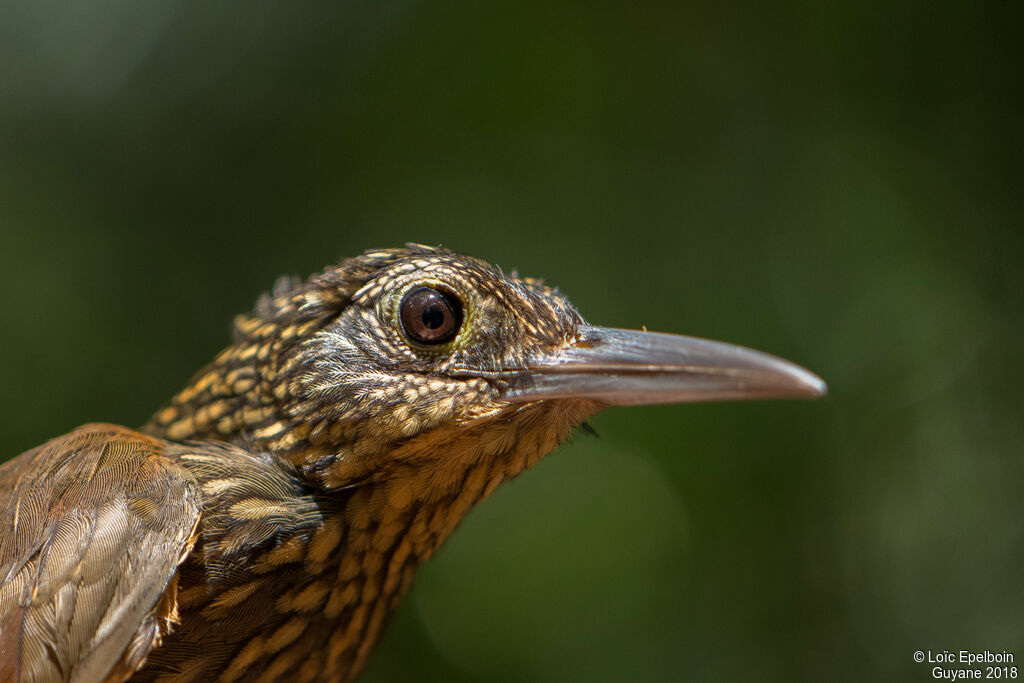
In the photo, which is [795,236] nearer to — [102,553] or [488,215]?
[488,215]

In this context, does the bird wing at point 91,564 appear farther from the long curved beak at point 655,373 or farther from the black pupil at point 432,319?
the long curved beak at point 655,373

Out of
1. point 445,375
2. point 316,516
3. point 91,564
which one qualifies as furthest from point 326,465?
point 91,564

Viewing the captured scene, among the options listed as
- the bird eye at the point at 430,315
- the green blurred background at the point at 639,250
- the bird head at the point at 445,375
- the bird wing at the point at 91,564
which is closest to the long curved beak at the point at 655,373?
A: the bird head at the point at 445,375

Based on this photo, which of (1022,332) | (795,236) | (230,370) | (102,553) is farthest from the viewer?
(795,236)

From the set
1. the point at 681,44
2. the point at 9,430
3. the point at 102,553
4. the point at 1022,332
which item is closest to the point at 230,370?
the point at 102,553

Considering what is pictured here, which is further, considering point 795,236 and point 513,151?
point 513,151

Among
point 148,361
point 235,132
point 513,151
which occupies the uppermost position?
point 235,132

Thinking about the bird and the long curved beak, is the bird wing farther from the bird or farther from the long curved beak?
the long curved beak

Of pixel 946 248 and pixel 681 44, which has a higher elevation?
pixel 681 44
